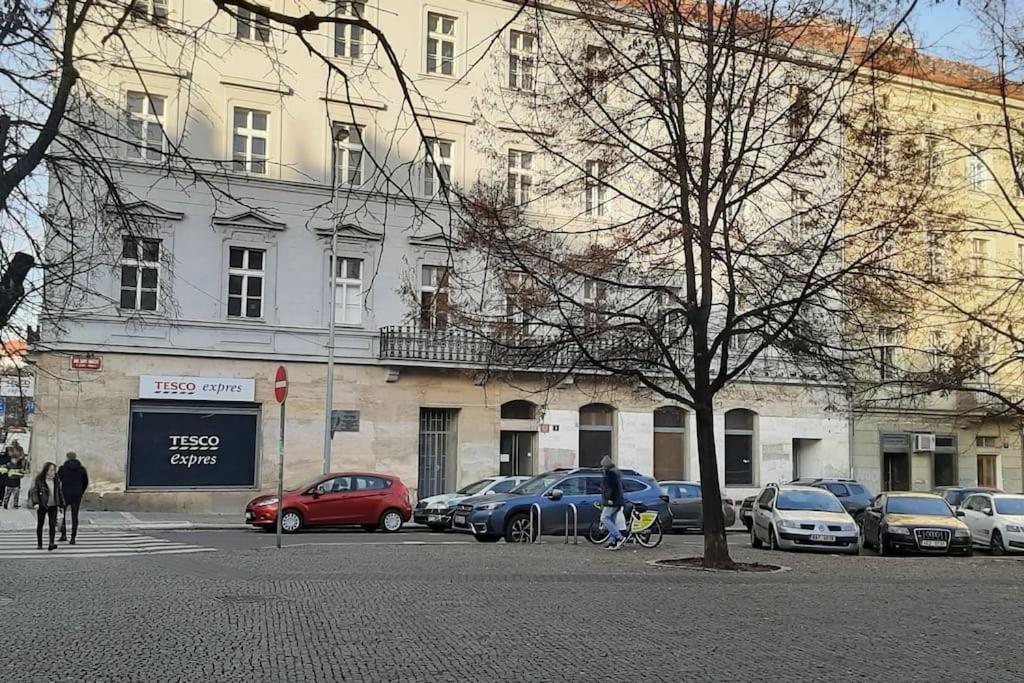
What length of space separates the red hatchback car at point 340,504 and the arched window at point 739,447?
17.0 metres

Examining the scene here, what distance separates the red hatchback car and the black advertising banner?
5963 mm

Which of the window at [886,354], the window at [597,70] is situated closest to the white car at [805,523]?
the window at [886,354]

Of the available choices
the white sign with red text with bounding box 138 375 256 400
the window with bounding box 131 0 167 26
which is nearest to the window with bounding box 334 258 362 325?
the white sign with red text with bounding box 138 375 256 400

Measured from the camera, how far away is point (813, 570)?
60.8 ft

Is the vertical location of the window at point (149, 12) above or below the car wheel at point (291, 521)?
above

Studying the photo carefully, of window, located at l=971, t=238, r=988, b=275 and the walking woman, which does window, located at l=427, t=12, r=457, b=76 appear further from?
the walking woman

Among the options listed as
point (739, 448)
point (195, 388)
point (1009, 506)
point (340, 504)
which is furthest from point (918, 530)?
point (195, 388)

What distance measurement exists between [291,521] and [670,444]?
18.0m

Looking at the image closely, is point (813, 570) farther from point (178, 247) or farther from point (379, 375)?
point (178, 247)

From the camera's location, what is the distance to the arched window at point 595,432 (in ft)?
127

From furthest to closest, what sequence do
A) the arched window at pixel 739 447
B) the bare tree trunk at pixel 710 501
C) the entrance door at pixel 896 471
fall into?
the entrance door at pixel 896 471
the arched window at pixel 739 447
the bare tree trunk at pixel 710 501

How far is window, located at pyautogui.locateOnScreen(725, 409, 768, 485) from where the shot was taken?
41.3 meters

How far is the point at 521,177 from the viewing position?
19609 millimetres

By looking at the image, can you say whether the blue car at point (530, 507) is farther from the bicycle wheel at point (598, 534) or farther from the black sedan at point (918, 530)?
the black sedan at point (918, 530)
